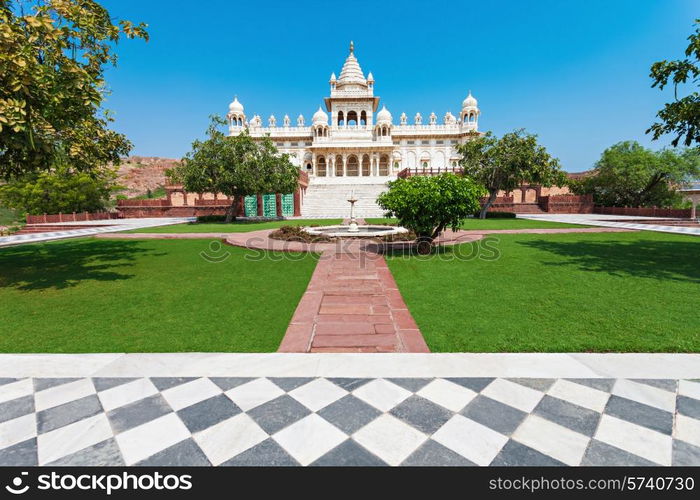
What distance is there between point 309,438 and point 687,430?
255cm

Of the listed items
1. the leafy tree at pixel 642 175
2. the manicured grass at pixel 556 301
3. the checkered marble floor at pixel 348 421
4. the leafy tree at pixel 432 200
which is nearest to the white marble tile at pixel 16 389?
the checkered marble floor at pixel 348 421

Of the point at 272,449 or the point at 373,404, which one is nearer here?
the point at 272,449

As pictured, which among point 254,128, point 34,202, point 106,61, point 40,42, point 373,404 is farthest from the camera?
point 254,128

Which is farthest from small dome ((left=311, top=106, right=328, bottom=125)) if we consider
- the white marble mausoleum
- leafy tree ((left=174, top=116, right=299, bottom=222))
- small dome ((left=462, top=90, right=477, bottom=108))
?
leafy tree ((left=174, top=116, right=299, bottom=222))

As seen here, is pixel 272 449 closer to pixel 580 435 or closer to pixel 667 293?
pixel 580 435

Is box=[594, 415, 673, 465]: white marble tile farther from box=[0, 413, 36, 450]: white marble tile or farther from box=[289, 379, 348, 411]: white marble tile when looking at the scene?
box=[0, 413, 36, 450]: white marble tile

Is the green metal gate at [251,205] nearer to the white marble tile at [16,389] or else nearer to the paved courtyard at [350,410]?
the paved courtyard at [350,410]

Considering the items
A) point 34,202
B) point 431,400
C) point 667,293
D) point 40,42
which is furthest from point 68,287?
point 34,202

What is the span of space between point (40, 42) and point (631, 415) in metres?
9.57

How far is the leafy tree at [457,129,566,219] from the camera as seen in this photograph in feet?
75.5

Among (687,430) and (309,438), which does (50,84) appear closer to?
(309,438)

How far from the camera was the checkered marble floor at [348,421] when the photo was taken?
2.01 metres

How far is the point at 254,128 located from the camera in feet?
194
